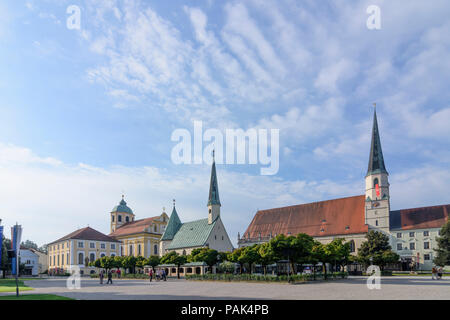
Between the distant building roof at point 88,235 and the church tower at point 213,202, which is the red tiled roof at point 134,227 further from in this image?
the church tower at point 213,202

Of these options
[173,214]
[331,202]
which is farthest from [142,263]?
[331,202]

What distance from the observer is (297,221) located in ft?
305

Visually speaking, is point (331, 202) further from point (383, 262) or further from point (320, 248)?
point (320, 248)

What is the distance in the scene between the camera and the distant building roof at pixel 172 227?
281 ft

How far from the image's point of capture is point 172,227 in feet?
284

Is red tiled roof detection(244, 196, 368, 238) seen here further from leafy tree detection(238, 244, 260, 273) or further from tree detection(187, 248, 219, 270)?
leafy tree detection(238, 244, 260, 273)

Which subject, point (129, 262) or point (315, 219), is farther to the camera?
A: point (315, 219)

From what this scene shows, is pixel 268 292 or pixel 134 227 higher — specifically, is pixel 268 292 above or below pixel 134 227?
above

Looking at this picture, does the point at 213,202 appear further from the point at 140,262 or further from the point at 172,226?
the point at 140,262

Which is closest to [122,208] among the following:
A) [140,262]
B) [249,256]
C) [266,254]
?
[140,262]

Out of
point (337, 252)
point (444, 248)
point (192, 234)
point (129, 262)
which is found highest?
point (337, 252)

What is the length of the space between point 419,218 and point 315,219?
22283mm
